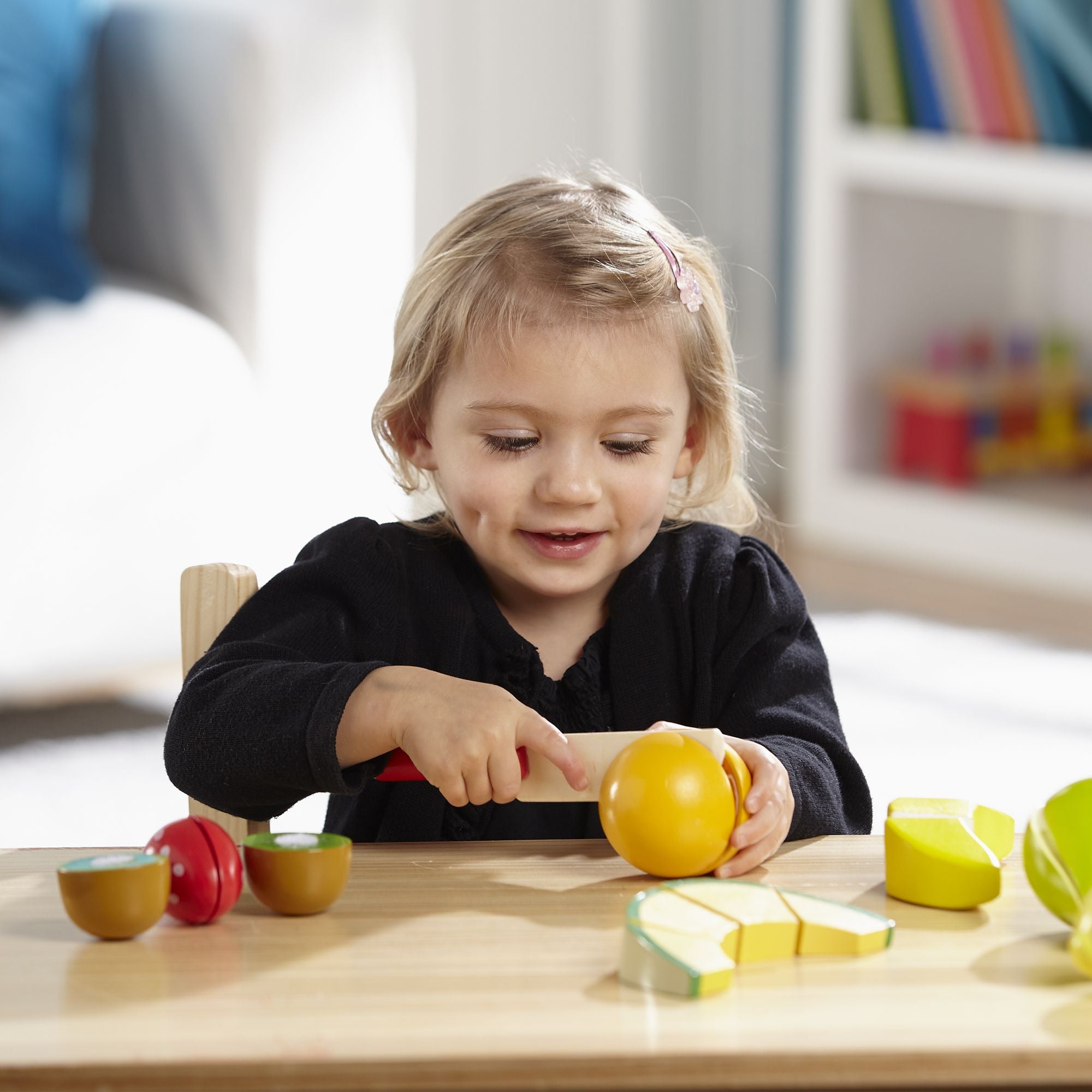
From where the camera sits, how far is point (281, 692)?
2.58 feet

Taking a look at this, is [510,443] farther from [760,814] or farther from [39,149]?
[39,149]

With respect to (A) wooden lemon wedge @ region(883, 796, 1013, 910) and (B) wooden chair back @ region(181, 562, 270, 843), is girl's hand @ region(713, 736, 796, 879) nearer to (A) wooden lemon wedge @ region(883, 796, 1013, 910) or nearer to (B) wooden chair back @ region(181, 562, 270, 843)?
(A) wooden lemon wedge @ region(883, 796, 1013, 910)

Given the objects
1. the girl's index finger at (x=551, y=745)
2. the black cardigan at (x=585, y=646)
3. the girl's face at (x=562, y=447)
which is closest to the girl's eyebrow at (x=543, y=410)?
the girl's face at (x=562, y=447)

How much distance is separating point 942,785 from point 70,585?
0.95 m

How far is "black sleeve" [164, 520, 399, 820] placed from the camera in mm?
770

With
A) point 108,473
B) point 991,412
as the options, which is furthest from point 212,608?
point 991,412

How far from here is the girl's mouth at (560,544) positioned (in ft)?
2.98

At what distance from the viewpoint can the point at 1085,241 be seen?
297 cm

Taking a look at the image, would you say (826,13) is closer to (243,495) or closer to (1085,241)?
(1085,241)

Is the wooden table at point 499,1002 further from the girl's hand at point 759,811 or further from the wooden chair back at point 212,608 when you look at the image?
the wooden chair back at point 212,608

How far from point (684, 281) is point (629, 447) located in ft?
0.38

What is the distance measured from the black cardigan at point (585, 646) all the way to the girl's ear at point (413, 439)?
4cm

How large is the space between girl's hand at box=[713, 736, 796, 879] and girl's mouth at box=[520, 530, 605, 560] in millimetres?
187

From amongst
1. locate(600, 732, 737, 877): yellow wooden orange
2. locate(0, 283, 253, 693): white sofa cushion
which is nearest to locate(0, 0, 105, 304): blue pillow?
locate(0, 283, 253, 693): white sofa cushion
